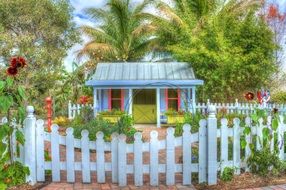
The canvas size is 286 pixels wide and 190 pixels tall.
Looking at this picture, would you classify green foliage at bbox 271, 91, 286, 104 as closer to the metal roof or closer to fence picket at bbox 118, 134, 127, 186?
the metal roof

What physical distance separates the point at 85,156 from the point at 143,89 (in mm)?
11082

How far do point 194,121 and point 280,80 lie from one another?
59.2 feet

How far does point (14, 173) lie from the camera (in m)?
5.48

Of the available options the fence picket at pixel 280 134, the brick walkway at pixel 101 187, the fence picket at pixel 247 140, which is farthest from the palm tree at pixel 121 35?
the brick walkway at pixel 101 187

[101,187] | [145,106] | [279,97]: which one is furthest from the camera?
[279,97]

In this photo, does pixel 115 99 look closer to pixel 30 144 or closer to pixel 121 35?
pixel 121 35

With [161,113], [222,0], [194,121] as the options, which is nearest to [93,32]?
[222,0]

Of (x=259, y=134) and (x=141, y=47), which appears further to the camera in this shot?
(x=141, y=47)

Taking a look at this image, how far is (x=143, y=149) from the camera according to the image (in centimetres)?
554

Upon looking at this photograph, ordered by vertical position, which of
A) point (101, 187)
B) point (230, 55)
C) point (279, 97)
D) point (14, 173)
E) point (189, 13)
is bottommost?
point (101, 187)

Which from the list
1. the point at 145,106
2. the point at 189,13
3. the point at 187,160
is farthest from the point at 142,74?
the point at 187,160

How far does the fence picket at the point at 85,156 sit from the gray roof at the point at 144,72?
1074 cm

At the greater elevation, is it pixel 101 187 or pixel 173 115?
pixel 173 115

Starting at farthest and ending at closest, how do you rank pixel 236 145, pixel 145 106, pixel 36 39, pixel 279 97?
pixel 36 39
pixel 279 97
pixel 145 106
pixel 236 145
